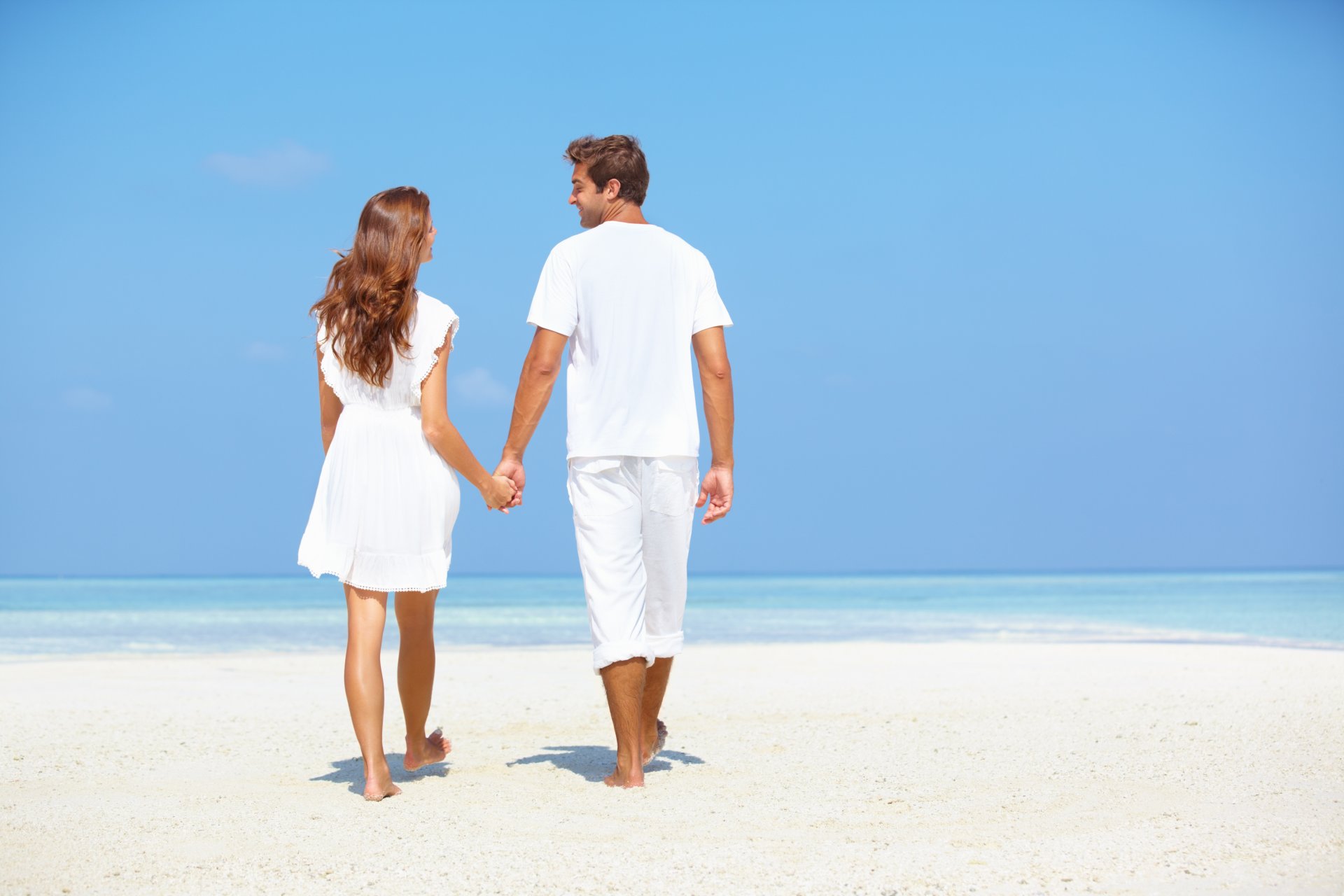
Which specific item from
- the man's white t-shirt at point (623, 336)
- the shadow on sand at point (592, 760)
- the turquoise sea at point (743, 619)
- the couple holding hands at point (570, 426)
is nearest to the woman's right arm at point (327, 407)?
the couple holding hands at point (570, 426)

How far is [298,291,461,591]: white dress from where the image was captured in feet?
12.8

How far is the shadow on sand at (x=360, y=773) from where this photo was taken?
4.24 meters

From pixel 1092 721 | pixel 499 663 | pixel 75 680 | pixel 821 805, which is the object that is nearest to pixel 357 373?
pixel 821 805

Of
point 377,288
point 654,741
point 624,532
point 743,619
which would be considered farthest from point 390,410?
point 743,619

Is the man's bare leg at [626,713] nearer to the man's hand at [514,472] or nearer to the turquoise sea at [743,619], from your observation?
the man's hand at [514,472]

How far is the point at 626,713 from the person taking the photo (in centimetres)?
400

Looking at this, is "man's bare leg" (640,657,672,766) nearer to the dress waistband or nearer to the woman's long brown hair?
the dress waistband

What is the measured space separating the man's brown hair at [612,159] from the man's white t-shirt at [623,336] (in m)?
0.17

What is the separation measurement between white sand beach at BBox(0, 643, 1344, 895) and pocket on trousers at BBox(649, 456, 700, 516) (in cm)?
100

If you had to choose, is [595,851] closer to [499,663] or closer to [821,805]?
[821,805]

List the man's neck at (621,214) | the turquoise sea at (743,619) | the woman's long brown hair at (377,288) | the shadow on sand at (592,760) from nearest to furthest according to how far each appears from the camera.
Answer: the woman's long brown hair at (377,288), the man's neck at (621,214), the shadow on sand at (592,760), the turquoise sea at (743,619)

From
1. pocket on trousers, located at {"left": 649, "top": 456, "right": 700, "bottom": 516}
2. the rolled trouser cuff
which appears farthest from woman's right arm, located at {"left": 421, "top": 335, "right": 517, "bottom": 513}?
the rolled trouser cuff

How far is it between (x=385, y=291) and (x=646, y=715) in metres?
1.93

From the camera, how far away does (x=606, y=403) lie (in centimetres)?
400
